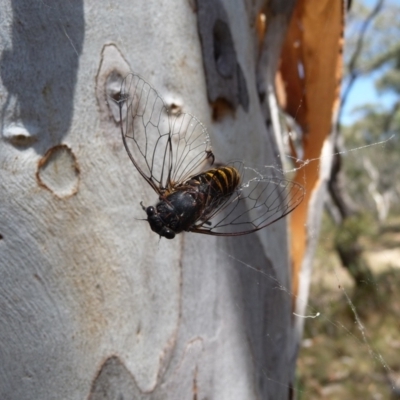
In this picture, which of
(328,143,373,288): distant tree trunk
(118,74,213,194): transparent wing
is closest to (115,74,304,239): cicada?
(118,74,213,194): transparent wing

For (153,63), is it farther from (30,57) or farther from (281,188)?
(281,188)

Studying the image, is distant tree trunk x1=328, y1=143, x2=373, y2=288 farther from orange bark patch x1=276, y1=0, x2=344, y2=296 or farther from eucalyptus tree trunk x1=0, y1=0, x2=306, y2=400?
eucalyptus tree trunk x1=0, y1=0, x2=306, y2=400

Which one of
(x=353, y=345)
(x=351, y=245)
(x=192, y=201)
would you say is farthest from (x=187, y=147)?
(x=351, y=245)

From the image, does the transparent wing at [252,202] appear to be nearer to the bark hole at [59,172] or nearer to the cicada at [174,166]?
the cicada at [174,166]

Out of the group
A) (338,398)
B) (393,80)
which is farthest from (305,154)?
(393,80)

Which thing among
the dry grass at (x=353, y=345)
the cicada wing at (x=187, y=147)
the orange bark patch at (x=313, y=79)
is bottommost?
the dry grass at (x=353, y=345)

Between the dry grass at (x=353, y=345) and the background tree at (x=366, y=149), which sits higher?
the background tree at (x=366, y=149)

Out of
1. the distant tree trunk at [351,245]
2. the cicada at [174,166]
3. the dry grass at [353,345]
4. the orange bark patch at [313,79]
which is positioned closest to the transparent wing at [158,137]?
the cicada at [174,166]
